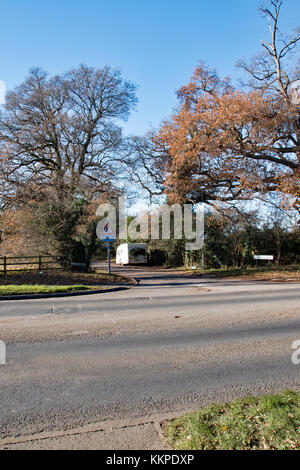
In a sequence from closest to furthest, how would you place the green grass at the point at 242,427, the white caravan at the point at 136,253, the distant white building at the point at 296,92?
the green grass at the point at 242,427
the distant white building at the point at 296,92
the white caravan at the point at 136,253

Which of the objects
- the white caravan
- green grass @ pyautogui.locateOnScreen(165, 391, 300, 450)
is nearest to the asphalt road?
green grass @ pyautogui.locateOnScreen(165, 391, 300, 450)

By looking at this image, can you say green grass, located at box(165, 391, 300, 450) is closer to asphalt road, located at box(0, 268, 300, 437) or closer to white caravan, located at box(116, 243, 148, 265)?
asphalt road, located at box(0, 268, 300, 437)

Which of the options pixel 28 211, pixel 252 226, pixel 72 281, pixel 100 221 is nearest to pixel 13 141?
pixel 28 211

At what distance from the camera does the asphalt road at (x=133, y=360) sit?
4121mm

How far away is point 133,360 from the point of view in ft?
18.7

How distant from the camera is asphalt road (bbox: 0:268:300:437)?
4121 mm

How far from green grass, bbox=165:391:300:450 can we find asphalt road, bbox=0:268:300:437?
19.5 inches

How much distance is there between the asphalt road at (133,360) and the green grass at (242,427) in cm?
50

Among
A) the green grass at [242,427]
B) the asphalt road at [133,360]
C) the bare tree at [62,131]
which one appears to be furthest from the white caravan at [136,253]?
the green grass at [242,427]

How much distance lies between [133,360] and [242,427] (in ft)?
8.67

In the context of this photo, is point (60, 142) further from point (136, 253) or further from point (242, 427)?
point (242, 427)

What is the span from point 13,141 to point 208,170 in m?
13.4

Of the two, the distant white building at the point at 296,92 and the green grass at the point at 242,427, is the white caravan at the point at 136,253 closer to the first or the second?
the distant white building at the point at 296,92

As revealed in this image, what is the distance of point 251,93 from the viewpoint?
70.1 ft
